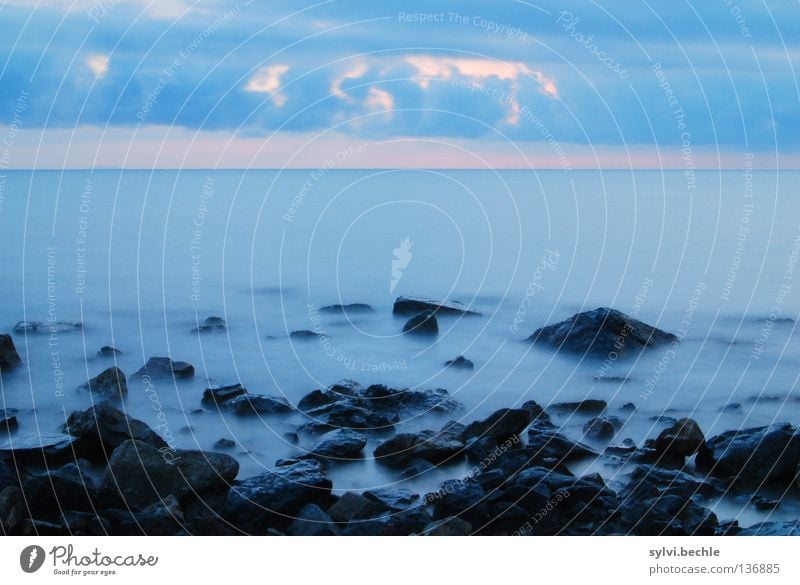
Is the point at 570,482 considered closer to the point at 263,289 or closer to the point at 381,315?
the point at 381,315

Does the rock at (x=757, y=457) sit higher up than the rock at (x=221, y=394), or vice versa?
the rock at (x=221, y=394)

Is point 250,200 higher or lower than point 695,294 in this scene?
higher

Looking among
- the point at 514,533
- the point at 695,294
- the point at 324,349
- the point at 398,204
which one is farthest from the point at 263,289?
the point at 398,204

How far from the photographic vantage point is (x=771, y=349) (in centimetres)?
1374

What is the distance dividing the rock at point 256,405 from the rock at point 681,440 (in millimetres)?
3683

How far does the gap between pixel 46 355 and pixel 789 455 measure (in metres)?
8.67

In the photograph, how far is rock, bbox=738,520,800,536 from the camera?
8.05 m

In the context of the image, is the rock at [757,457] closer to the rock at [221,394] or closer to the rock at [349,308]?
the rock at [221,394]

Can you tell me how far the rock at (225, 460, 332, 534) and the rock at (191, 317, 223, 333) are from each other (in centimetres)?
591

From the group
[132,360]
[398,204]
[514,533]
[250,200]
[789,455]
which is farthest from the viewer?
[250,200]

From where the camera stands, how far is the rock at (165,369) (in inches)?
461
